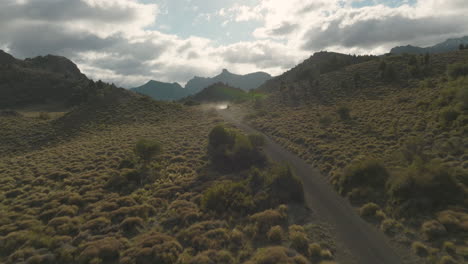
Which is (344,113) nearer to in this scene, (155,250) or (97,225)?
(155,250)

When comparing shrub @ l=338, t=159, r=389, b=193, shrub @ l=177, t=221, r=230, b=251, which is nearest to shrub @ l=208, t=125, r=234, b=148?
shrub @ l=338, t=159, r=389, b=193

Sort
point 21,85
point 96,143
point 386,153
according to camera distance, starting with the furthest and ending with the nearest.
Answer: point 21,85, point 96,143, point 386,153

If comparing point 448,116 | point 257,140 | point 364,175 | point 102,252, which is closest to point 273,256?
point 102,252

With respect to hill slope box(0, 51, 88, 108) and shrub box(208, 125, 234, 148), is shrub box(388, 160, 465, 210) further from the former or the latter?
hill slope box(0, 51, 88, 108)

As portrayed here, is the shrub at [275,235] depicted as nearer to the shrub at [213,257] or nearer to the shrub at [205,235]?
the shrub at [205,235]

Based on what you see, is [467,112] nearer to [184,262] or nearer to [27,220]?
[184,262]

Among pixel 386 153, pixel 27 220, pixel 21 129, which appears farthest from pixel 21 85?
pixel 386 153
